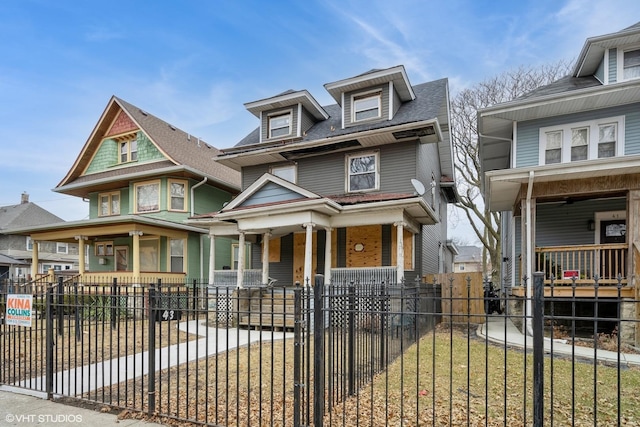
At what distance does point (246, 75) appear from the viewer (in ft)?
67.9

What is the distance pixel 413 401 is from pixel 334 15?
13.5 metres

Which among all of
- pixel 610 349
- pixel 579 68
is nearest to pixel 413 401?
pixel 610 349

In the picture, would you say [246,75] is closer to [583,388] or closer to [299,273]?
[299,273]

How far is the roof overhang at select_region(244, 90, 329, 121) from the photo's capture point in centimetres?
1555

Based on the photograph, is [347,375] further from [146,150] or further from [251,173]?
[146,150]

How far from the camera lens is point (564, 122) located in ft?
37.0

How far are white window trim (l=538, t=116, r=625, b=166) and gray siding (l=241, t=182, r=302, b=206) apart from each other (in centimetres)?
774

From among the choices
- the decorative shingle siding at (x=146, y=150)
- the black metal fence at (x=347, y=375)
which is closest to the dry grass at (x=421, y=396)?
the black metal fence at (x=347, y=375)

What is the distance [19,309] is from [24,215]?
1491 inches

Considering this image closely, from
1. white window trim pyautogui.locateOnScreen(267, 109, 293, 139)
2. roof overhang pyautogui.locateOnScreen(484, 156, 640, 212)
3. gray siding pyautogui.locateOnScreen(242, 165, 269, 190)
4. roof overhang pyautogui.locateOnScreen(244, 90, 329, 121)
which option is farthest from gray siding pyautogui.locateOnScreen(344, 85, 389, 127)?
roof overhang pyautogui.locateOnScreen(484, 156, 640, 212)

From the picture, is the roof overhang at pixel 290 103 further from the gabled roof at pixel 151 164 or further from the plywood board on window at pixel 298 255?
the plywood board on window at pixel 298 255

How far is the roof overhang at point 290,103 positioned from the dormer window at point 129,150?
23.0 ft

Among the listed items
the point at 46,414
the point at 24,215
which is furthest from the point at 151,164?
the point at 24,215

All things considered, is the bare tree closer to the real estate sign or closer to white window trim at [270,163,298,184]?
white window trim at [270,163,298,184]
